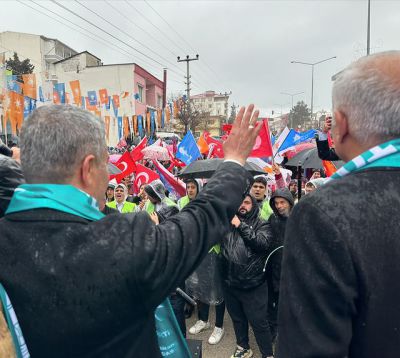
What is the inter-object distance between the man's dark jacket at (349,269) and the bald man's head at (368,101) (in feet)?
0.39

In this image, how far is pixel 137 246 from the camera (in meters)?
1.08

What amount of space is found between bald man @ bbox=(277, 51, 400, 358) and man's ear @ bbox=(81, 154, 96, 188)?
692 mm

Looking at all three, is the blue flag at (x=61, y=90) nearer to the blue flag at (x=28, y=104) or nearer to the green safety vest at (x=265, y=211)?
the blue flag at (x=28, y=104)

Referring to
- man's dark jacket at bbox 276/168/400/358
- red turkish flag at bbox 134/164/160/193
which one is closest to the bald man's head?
man's dark jacket at bbox 276/168/400/358

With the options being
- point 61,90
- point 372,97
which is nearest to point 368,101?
point 372,97

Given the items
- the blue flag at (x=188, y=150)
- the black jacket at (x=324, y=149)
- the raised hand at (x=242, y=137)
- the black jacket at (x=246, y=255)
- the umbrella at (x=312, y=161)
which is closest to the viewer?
the raised hand at (x=242, y=137)

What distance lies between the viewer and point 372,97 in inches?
42.0

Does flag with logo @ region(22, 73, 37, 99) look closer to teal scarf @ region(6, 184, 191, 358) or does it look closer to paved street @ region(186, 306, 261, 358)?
paved street @ region(186, 306, 261, 358)

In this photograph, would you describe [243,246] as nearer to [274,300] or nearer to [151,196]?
[274,300]

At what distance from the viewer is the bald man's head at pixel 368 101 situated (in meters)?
1.05

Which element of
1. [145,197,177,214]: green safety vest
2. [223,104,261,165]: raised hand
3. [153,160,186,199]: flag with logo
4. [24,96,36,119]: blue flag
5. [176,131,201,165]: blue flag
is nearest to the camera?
[223,104,261,165]: raised hand

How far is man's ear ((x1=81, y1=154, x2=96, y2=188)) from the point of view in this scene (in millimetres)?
1188

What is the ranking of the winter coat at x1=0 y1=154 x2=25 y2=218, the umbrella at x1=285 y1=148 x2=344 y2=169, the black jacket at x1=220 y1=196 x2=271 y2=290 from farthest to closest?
1. the umbrella at x1=285 y1=148 x2=344 y2=169
2. the black jacket at x1=220 y1=196 x2=271 y2=290
3. the winter coat at x1=0 y1=154 x2=25 y2=218

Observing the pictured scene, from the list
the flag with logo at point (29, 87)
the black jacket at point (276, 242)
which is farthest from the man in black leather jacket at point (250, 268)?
the flag with logo at point (29, 87)
